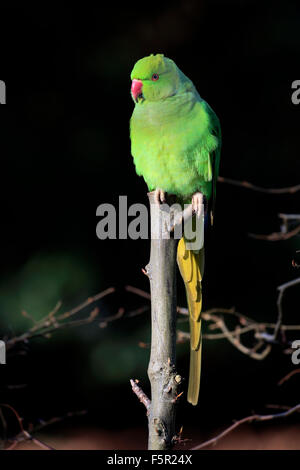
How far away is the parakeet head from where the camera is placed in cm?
204

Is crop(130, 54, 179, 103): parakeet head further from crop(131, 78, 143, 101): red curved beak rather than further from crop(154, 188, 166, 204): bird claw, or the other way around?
crop(154, 188, 166, 204): bird claw

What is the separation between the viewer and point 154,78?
6.81 ft

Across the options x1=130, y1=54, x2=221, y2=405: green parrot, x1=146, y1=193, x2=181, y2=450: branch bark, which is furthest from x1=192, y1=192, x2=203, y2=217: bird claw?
x1=146, y1=193, x2=181, y2=450: branch bark

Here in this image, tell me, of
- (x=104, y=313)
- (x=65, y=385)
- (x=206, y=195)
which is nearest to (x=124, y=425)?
(x=65, y=385)

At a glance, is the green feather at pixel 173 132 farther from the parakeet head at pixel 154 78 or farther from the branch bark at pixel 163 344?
the branch bark at pixel 163 344

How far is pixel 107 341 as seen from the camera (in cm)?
422

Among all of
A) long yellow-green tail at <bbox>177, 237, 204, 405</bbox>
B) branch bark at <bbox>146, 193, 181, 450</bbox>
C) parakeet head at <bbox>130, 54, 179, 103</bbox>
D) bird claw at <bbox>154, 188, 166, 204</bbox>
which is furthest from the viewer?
parakeet head at <bbox>130, 54, 179, 103</bbox>

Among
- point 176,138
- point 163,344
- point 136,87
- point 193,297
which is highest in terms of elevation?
point 136,87

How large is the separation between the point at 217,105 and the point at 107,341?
1.91m

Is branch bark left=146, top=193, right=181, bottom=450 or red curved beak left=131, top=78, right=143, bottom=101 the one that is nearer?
branch bark left=146, top=193, right=181, bottom=450

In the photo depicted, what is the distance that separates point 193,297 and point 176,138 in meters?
0.58

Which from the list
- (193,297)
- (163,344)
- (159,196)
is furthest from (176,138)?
(163,344)

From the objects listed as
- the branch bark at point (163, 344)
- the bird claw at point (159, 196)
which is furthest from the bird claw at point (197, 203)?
the branch bark at point (163, 344)

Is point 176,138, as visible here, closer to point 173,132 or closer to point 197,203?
point 173,132
